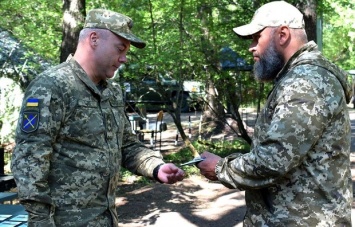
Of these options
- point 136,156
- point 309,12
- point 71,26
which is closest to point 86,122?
point 136,156

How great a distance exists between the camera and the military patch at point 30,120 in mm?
2631

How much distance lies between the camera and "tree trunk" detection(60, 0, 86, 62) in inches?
320

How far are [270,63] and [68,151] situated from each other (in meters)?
1.13

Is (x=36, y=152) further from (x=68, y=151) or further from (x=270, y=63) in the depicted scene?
(x=270, y=63)

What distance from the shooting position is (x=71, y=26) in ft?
26.8

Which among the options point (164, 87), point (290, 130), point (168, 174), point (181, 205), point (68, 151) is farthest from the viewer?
point (164, 87)

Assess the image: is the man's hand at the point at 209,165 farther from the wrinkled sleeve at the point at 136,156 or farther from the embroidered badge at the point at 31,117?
the embroidered badge at the point at 31,117

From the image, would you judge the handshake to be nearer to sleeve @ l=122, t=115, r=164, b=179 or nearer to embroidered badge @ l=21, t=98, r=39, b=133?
sleeve @ l=122, t=115, r=164, b=179

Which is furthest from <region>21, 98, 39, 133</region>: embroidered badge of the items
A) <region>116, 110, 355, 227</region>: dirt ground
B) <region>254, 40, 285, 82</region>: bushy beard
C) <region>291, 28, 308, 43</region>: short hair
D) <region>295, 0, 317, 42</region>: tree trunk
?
<region>295, 0, 317, 42</region>: tree trunk

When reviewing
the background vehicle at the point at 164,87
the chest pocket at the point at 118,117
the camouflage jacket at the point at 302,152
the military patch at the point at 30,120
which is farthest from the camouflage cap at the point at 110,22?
the background vehicle at the point at 164,87

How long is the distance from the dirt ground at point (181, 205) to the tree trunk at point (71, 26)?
94.1 inches

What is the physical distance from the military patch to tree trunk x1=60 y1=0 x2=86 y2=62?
5.59 m

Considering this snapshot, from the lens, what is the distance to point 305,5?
8.71 meters

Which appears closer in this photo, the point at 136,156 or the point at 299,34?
the point at 299,34
